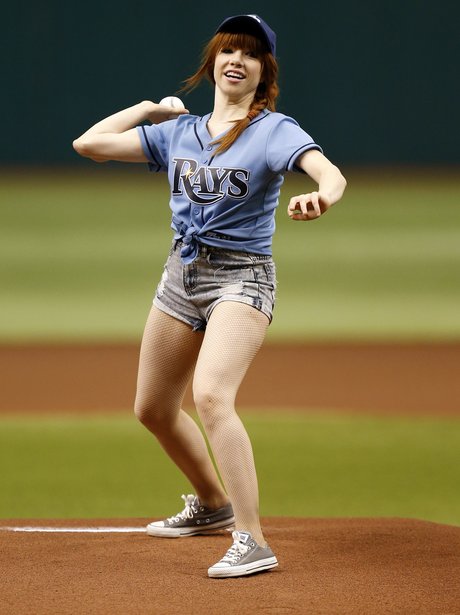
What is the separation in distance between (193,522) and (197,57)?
2032 centimetres

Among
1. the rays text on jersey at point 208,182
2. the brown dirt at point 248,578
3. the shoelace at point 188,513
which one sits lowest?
the brown dirt at point 248,578

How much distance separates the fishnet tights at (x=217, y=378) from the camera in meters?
4.19

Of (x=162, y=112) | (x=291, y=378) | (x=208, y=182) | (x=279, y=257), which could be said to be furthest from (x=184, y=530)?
(x=279, y=257)

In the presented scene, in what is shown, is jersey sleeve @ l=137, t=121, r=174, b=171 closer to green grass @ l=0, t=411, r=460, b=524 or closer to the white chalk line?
the white chalk line

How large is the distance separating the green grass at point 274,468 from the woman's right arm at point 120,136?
2024 millimetres

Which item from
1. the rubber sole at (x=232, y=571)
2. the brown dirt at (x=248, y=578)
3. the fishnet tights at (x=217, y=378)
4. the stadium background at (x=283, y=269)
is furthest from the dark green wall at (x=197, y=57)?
the rubber sole at (x=232, y=571)

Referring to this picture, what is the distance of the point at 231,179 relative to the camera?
426 centimetres

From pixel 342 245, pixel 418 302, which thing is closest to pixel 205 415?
pixel 418 302

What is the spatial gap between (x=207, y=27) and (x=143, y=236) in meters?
5.53

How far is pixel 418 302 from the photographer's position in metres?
15.3

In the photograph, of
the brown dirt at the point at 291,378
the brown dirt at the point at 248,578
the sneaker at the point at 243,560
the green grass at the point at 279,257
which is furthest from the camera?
the green grass at the point at 279,257

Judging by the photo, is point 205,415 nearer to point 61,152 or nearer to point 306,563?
point 306,563

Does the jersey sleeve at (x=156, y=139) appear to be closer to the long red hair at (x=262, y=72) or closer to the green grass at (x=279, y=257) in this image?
the long red hair at (x=262, y=72)

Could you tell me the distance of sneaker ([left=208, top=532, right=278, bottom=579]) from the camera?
13.4 feet
